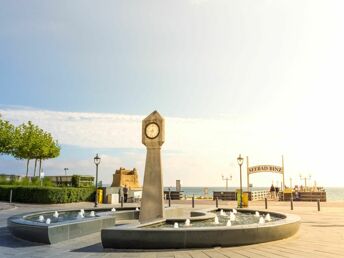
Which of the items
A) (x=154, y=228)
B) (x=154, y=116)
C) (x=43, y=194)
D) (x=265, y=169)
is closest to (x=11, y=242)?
(x=154, y=228)

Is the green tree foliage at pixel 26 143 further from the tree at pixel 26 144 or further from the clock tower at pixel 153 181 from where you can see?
the clock tower at pixel 153 181

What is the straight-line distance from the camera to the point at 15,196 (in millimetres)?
33500

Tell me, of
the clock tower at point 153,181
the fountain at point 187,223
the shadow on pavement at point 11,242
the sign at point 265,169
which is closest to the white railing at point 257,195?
the sign at point 265,169

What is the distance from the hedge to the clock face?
1970 cm

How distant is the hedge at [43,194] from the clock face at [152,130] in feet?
64.6

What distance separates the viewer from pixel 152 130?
15.3 meters

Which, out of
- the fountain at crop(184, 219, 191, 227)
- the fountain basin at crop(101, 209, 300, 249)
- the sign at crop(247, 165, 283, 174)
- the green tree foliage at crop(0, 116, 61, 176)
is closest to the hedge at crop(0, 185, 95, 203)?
the green tree foliage at crop(0, 116, 61, 176)

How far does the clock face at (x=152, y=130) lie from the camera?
49.8 ft

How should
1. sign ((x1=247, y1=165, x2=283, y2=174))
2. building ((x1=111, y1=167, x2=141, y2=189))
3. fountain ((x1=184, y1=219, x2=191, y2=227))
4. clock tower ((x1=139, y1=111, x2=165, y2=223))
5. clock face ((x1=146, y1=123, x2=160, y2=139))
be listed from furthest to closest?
building ((x1=111, y1=167, x2=141, y2=189)) → sign ((x1=247, y1=165, x2=283, y2=174)) → clock face ((x1=146, y1=123, x2=160, y2=139)) → clock tower ((x1=139, y1=111, x2=165, y2=223)) → fountain ((x1=184, y1=219, x2=191, y2=227))

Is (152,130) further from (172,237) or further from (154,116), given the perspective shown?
(172,237)

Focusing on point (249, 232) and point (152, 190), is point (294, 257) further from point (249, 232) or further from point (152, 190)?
point (152, 190)

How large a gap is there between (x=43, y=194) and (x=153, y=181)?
20481mm

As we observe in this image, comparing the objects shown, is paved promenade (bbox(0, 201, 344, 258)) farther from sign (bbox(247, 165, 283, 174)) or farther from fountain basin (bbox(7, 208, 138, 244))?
sign (bbox(247, 165, 283, 174))

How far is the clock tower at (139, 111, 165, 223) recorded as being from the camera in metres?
14.8
